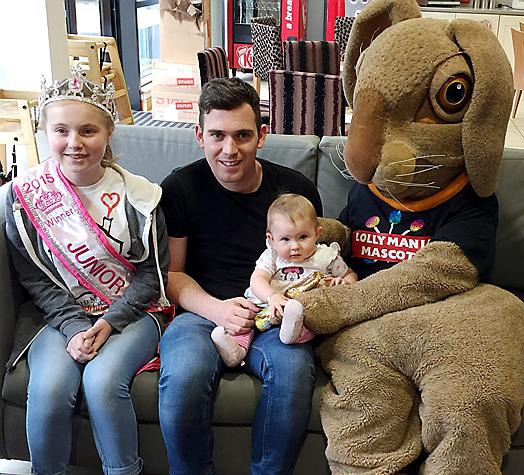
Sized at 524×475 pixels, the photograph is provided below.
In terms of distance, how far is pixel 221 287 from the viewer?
1.77 m

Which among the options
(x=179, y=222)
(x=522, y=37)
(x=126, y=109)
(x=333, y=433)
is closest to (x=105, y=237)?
(x=179, y=222)

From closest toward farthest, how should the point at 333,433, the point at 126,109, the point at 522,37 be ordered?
the point at 333,433 < the point at 126,109 < the point at 522,37

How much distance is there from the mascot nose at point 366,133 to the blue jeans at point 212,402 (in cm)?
48

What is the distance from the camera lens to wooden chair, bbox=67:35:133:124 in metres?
4.28

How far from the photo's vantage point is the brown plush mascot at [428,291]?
138cm

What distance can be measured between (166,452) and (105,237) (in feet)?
1.90

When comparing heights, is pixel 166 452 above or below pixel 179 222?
below

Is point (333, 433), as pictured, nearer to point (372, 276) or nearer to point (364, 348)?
point (364, 348)

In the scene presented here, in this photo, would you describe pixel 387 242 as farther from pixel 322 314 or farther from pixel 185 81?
pixel 185 81

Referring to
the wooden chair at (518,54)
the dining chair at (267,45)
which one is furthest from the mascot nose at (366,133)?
the wooden chair at (518,54)

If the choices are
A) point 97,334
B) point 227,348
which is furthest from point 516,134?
point 97,334

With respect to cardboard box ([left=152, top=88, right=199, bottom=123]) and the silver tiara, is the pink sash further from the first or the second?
cardboard box ([left=152, top=88, right=199, bottom=123])

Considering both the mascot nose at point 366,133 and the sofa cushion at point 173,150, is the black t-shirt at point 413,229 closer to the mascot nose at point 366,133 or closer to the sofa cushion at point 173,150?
the mascot nose at point 366,133

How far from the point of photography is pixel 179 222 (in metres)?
1.77
